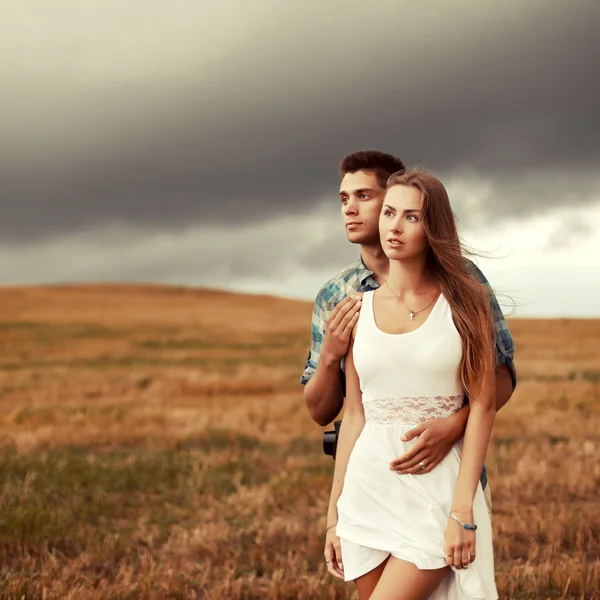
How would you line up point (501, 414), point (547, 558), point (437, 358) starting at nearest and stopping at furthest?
point (437, 358), point (547, 558), point (501, 414)

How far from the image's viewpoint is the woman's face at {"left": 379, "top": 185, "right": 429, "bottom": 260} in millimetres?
3246

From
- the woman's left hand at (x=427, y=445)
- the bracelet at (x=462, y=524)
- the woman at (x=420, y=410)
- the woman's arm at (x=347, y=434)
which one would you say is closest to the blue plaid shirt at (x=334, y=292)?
the woman's arm at (x=347, y=434)

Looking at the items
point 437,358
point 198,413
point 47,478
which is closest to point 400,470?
point 437,358

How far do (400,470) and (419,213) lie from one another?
101 centimetres

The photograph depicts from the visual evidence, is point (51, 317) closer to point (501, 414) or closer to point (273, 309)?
point (273, 309)

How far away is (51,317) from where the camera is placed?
200 ft

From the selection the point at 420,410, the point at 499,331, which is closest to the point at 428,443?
the point at 420,410

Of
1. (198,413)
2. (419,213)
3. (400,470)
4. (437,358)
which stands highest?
(419,213)

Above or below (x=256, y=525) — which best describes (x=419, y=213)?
above

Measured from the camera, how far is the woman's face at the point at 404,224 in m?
3.25

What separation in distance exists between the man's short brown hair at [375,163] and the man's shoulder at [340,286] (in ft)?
1.57

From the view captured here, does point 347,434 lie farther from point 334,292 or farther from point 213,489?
point 213,489

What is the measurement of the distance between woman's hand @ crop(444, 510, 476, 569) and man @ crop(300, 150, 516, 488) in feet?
0.79

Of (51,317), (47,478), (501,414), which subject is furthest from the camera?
(51,317)
